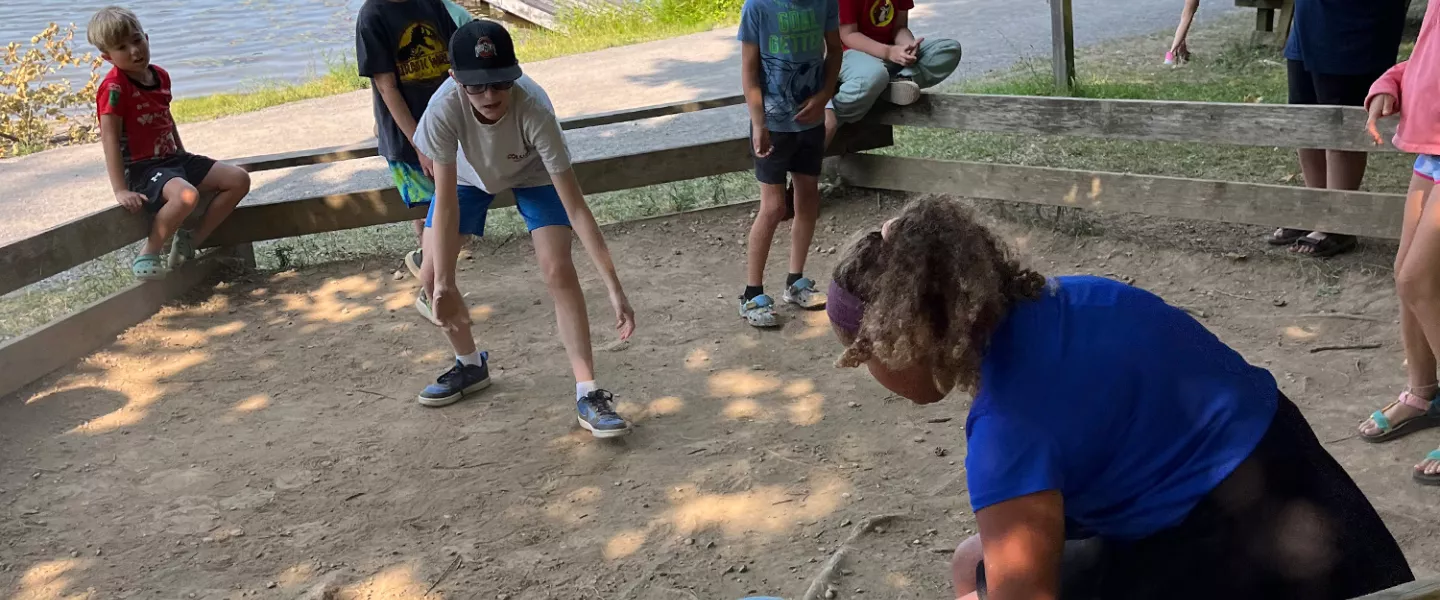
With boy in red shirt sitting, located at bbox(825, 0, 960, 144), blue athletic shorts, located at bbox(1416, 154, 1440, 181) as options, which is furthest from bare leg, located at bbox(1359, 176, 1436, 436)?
boy in red shirt sitting, located at bbox(825, 0, 960, 144)

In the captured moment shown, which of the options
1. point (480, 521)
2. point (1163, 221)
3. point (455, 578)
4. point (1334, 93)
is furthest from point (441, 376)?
point (1334, 93)

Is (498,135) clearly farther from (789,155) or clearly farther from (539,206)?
(789,155)

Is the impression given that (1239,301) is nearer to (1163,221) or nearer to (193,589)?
(1163,221)

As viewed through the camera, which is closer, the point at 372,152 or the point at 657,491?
the point at 657,491

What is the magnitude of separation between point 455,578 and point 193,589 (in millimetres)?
751

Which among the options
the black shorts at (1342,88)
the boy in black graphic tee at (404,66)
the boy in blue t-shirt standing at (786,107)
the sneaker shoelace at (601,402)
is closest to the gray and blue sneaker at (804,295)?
the boy in blue t-shirt standing at (786,107)

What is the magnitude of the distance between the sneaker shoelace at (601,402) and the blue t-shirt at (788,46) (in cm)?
146

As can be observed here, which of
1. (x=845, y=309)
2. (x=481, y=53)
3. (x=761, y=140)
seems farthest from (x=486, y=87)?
(x=845, y=309)

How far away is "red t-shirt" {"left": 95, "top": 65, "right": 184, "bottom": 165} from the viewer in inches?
203

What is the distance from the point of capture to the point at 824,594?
3.17m

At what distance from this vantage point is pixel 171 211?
5340 mm

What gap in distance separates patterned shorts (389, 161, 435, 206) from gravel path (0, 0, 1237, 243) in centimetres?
277

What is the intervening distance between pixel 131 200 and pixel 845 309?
14.5 feet

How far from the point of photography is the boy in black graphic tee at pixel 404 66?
5031mm
